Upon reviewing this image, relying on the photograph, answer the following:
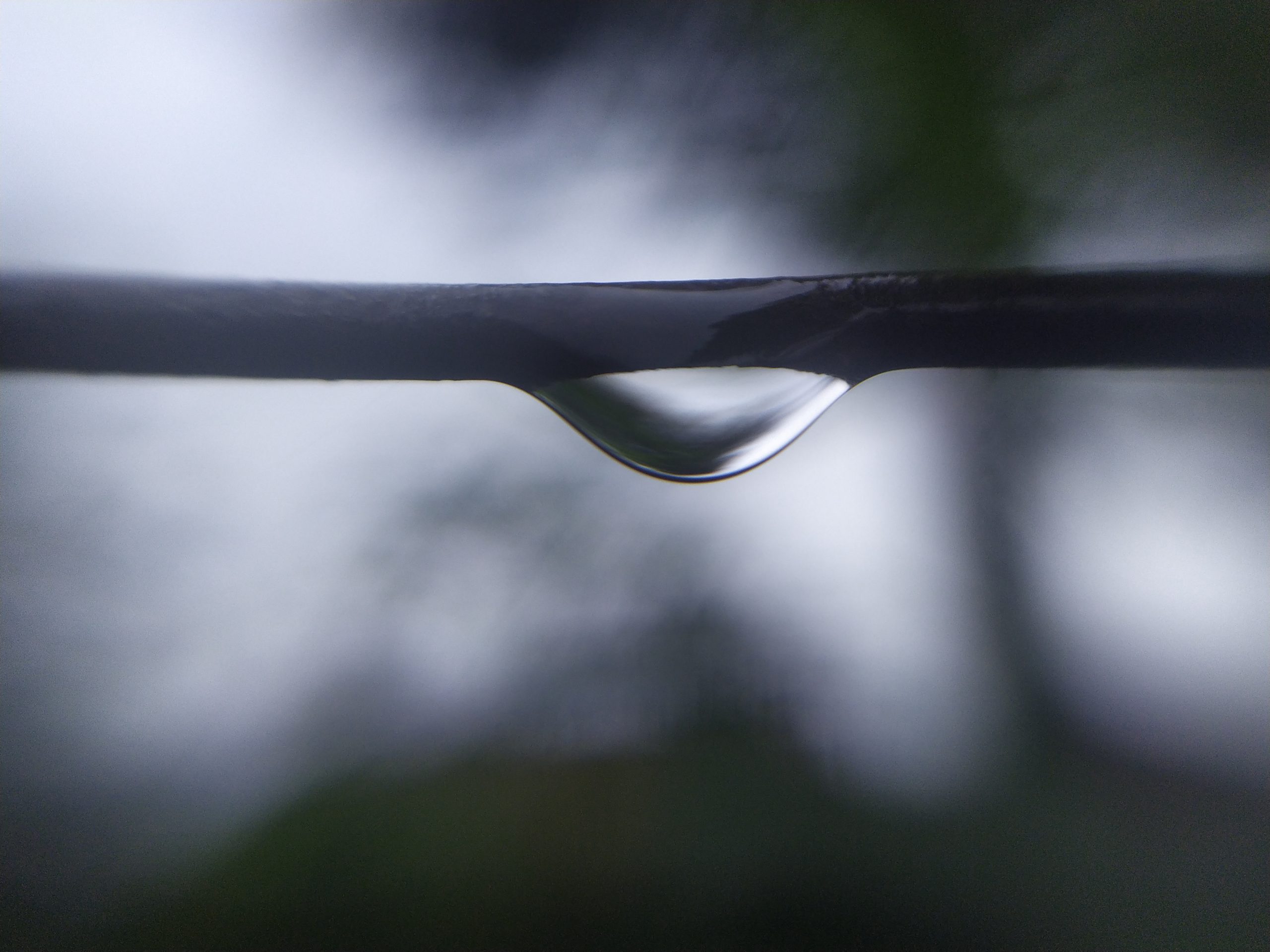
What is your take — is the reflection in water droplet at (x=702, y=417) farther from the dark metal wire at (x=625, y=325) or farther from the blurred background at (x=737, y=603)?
the blurred background at (x=737, y=603)

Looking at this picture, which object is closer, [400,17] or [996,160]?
[996,160]

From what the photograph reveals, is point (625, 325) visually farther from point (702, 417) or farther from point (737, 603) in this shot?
point (737, 603)

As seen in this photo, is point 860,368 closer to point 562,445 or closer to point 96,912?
point 562,445

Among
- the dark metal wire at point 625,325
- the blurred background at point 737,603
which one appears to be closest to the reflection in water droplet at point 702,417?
the dark metal wire at point 625,325

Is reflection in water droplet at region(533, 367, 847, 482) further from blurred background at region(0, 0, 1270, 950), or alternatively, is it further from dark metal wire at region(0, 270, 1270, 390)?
blurred background at region(0, 0, 1270, 950)

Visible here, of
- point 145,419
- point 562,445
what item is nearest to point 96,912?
point 145,419

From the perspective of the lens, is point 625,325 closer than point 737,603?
Yes

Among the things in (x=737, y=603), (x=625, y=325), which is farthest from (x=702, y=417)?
(x=737, y=603)

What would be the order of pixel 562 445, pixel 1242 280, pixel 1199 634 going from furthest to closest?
pixel 562 445 < pixel 1199 634 < pixel 1242 280
